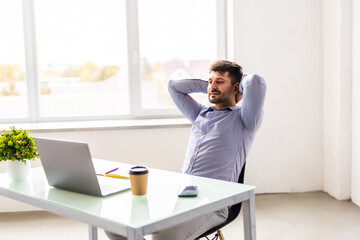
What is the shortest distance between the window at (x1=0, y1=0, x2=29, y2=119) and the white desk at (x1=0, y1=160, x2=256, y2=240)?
2361 mm

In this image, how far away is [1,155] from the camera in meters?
2.12

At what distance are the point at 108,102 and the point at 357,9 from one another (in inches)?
89.8

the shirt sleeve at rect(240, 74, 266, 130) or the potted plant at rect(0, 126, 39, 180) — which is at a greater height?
the shirt sleeve at rect(240, 74, 266, 130)

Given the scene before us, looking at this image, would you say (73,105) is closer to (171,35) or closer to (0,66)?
(0,66)

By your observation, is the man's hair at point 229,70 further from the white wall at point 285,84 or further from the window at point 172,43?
the window at point 172,43

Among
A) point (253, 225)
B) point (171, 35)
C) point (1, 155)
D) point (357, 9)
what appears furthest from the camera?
point (171, 35)

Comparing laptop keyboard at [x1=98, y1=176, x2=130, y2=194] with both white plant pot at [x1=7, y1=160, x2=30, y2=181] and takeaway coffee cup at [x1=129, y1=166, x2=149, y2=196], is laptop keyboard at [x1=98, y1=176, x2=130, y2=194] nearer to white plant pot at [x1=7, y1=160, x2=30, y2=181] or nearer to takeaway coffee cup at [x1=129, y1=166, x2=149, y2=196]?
takeaway coffee cup at [x1=129, y1=166, x2=149, y2=196]

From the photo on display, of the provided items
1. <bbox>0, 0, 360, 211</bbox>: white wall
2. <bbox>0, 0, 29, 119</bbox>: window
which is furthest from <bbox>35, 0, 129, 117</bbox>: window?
<bbox>0, 0, 360, 211</bbox>: white wall

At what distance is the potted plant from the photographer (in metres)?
2.08

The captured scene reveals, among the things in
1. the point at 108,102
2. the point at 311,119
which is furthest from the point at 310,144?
the point at 108,102

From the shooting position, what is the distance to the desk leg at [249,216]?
5.89 ft

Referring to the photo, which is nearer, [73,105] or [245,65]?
[245,65]

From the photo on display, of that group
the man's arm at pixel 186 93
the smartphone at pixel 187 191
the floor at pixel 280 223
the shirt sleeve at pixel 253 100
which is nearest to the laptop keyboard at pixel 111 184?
the smartphone at pixel 187 191

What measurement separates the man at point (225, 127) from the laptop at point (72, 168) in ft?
1.67
